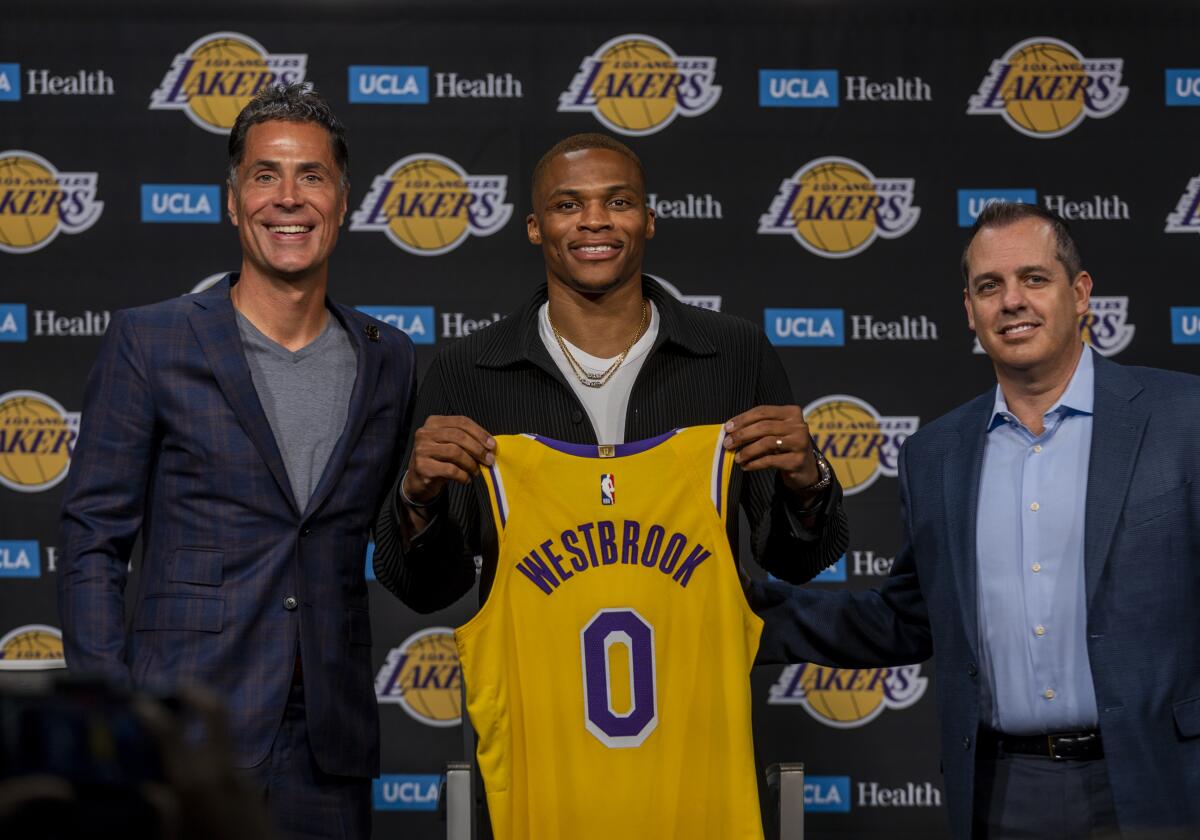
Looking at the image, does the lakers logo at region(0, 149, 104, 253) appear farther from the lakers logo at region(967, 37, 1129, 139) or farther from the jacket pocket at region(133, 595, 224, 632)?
the lakers logo at region(967, 37, 1129, 139)

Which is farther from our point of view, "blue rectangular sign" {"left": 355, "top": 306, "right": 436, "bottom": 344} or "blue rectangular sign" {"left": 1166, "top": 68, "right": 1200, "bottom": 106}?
"blue rectangular sign" {"left": 1166, "top": 68, "right": 1200, "bottom": 106}

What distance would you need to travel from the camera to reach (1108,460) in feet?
7.70

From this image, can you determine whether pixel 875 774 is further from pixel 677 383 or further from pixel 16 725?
pixel 16 725

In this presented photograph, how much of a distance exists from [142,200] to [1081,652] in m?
3.40

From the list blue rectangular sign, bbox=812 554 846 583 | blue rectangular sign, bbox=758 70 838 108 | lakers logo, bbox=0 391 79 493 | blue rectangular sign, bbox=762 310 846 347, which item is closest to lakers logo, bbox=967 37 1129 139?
blue rectangular sign, bbox=758 70 838 108

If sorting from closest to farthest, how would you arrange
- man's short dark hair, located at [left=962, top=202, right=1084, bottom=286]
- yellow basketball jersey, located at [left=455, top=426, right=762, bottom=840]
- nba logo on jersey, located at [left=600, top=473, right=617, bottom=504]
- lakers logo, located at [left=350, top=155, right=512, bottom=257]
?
yellow basketball jersey, located at [left=455, top=426, right=762, bottom=840], nba logo on jersey, located at [left=600, top=473, right=617, bottom=504], man's short dark hair, located at [left=962, top=202, right=1084, bottom=286], lakers logo, located at [left=350, top=155, right=512, bottom=257]

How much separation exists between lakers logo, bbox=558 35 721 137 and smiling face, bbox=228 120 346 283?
1.92 metres

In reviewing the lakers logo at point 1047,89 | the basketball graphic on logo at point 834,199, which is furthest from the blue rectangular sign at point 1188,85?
the basketball graphic on logo at point 834,199

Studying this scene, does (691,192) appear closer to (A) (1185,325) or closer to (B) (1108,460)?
(A) (1185,325)

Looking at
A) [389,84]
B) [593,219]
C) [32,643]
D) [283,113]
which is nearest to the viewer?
[593,219]

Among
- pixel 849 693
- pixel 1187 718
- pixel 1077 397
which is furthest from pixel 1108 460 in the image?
pixel 849 693

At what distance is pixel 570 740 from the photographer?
7.32 feet

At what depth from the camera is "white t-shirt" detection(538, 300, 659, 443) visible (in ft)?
8.11

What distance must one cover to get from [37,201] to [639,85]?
2.13 metres
